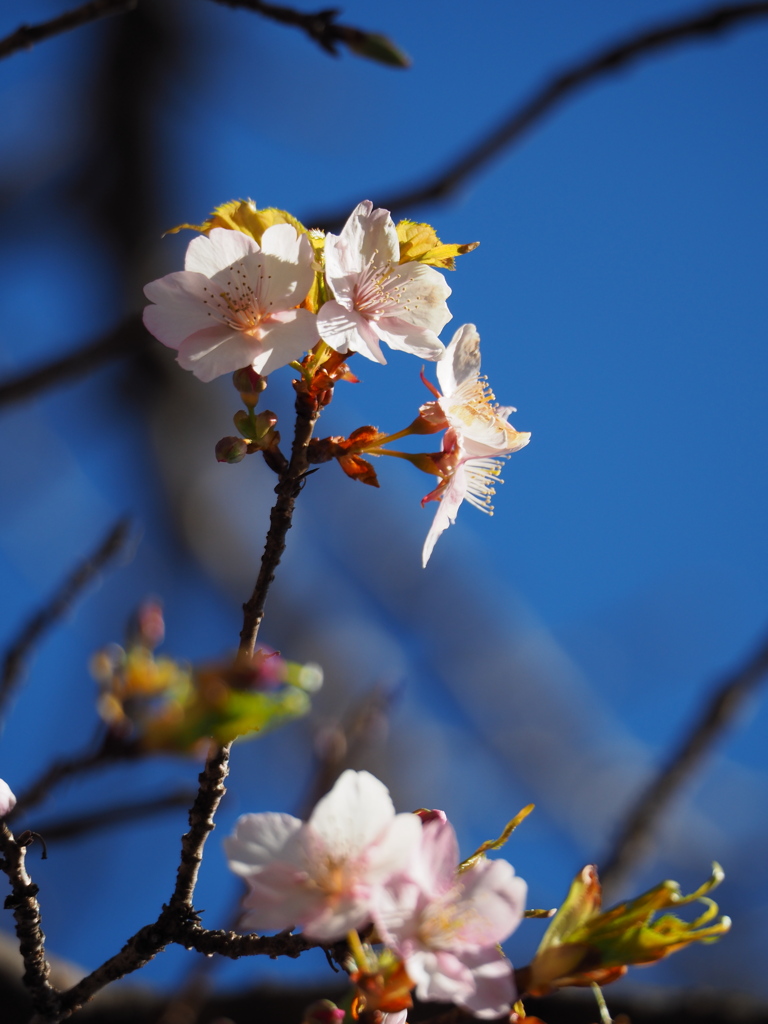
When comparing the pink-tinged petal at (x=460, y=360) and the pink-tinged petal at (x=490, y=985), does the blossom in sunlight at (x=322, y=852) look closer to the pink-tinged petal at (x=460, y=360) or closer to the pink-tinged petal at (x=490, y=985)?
the pink-tinged petal at (x=490, y=985)

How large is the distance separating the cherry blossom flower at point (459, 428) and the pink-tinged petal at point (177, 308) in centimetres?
24

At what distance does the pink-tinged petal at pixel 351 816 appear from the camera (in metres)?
0.65

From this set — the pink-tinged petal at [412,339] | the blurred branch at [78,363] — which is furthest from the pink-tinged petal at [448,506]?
the blurred branch at [78,363]

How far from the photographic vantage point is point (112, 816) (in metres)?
0.61

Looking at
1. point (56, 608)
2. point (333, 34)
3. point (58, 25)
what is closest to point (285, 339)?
point (333, 34)

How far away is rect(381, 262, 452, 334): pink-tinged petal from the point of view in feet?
2.93

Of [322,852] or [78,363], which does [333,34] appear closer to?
[322,852]

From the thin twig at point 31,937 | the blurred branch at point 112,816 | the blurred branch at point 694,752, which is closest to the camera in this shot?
the blurred branch at point 112,816

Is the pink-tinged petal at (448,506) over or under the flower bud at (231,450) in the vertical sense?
over

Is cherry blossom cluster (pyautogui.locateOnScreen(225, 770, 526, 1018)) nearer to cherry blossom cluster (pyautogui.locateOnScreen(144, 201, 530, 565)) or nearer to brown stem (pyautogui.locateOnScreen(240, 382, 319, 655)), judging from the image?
brown stem (pyautogui.locateOnScreen(240, 382, 319, 655))

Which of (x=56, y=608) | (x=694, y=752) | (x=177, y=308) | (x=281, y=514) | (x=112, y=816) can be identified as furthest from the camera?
(x=694, y=752)

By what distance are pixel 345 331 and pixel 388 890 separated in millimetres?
462

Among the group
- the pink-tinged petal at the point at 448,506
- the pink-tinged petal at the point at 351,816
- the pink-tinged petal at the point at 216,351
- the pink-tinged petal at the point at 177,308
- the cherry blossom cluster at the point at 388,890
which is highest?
the pink-tinged petal at the point at 177,308

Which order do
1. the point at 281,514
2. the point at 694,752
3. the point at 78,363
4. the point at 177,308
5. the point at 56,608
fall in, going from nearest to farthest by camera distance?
1. the point at 281,514
2. the point at 177,308
3. the point at 56,608
4. the point at 78,363
5. the point at 694,752
